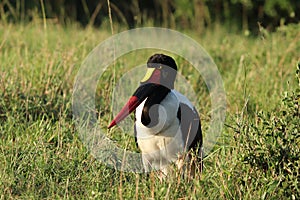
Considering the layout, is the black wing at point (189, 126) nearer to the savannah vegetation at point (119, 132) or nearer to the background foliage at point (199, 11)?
the savannah vegetation at point (119, 132)

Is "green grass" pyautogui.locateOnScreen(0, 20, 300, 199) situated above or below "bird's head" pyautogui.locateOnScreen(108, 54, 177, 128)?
below

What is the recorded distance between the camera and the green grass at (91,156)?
3506 millimetres

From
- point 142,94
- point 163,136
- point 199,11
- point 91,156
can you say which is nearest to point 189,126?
point 163,136

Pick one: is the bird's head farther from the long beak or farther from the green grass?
the green grass

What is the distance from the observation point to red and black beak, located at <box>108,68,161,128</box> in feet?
12.5

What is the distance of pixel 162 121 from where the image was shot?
3746 millimetres

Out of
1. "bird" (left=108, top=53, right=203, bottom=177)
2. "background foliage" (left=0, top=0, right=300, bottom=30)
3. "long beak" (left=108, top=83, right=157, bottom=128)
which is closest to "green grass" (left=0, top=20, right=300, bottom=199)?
"bird" (left=108, top=53, right=203, bottom=177)

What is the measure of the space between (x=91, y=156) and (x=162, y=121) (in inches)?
19.1

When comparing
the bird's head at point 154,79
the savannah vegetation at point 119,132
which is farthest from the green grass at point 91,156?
the bird's head at point 154,79

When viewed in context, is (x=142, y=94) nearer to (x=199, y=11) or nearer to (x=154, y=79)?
(x=154, y=79)

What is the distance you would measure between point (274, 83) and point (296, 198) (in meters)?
2.49

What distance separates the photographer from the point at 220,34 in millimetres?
8859

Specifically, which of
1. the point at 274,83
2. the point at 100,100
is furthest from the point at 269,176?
the point at 274,83

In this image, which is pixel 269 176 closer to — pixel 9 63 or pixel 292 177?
pixel 292 177
